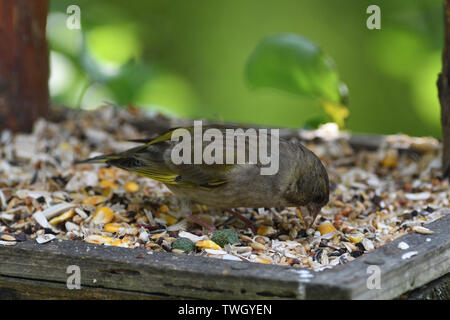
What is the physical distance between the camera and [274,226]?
382 centimetres

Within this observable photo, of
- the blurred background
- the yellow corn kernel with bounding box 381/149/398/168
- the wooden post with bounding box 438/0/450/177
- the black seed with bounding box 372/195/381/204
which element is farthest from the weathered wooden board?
the blurred background

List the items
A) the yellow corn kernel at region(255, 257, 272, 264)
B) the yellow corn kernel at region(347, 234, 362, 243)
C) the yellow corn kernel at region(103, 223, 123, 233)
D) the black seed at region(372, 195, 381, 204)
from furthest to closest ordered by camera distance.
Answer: the black seed at region(372, 195, 381, 204) < the yellow corn kernel at region(103, 223, 123, 233) < the yellow corn kernel at region(347, 234, 362, 243) < the yellow corn kernel at region(255, 257, 272, 264)

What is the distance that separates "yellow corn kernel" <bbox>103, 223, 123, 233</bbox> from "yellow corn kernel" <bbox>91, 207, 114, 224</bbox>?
55 millimetres

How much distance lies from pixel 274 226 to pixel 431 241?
36.0 inches

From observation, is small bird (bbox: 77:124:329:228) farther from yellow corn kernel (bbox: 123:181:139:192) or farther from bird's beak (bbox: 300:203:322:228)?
yellow corn kernel (bbox: 123:181:139:192)

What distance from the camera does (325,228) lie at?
12.0 ft

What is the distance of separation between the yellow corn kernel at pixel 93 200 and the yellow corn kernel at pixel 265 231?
85 centimetres

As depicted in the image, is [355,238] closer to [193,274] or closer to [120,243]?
[193,274]

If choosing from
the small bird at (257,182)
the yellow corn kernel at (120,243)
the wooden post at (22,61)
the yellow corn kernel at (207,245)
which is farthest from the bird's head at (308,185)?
the wooden post at (22,61)

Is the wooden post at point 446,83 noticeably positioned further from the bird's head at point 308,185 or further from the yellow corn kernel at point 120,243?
the yellow corn kernel at point 120,243

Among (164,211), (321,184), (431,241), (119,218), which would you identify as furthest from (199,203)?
(431,241)

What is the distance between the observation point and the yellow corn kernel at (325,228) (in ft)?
11.9

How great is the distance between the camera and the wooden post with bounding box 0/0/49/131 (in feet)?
15.9

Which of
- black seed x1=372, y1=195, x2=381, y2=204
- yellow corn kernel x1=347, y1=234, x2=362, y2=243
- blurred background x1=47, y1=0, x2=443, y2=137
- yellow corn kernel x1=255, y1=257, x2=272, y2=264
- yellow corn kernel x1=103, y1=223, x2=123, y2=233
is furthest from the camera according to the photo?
blurred background x1=47, y1=0, x2=443, y2=137
